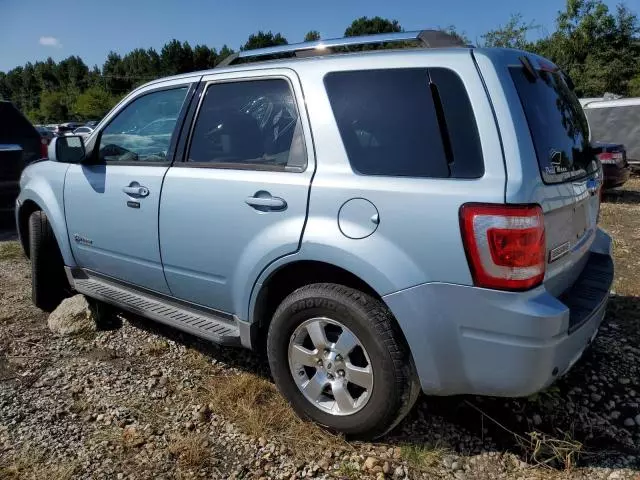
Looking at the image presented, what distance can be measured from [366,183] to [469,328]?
754mm

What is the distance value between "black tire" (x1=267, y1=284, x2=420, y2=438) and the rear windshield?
0.93 m

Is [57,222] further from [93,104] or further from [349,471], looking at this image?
[93,104]

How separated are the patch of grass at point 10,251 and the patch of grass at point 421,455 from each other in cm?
500

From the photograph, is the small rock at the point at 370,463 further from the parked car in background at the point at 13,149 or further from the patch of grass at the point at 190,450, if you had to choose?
the parked car in background at the point at 13,149

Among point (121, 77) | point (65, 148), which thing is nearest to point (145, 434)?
point (65, 148)

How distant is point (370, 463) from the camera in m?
2.40

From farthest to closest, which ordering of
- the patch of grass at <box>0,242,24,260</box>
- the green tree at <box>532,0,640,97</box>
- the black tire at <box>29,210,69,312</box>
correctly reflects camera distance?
the green tree at <box>532,0,640,97</box>
the patch of grass at <box>0,242,24,260</box>
the black tire at <box>29,210,69,312</box>

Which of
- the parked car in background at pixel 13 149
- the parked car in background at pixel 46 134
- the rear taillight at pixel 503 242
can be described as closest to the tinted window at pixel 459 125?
the rear taillight at pixel 503 242

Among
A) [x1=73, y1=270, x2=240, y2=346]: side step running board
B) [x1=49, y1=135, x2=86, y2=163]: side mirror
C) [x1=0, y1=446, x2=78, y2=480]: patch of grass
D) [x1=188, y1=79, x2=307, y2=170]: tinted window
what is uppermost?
[x1=188, y1=79, x2=307, y2=170]: tinted window

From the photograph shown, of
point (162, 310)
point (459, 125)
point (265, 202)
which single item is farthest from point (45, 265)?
point (459, 125)

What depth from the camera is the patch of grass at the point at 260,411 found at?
258cm

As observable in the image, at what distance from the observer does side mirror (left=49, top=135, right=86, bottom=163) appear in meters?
3.51

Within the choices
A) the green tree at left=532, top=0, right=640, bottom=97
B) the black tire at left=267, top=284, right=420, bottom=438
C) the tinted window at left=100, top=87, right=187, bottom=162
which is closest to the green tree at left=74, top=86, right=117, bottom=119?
the green tree at left=532, top=0, right=640, bottom=97

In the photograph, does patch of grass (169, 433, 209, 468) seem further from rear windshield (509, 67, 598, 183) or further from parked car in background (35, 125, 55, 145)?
parked car in background (35, 125, 55, 145)
